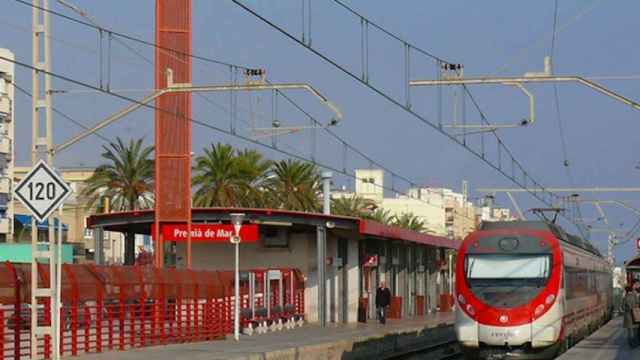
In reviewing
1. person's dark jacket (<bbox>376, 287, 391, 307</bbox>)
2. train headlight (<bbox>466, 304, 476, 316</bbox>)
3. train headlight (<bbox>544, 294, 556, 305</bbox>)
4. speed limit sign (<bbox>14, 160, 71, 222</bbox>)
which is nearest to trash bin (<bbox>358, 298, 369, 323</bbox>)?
person's dark jacket (<bbox>376, 287, 391, 307</bbox>)

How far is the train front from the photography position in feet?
87.7

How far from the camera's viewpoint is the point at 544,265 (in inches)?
1088

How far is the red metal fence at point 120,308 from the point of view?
79.6ft

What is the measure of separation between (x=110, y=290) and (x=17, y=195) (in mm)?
11161

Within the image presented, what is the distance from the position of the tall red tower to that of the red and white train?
44.1 feet

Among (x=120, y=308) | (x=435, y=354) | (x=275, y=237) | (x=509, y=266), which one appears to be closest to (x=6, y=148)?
(x=275, y=237)

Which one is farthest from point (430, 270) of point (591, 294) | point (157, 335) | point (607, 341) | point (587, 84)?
point (587, 84)

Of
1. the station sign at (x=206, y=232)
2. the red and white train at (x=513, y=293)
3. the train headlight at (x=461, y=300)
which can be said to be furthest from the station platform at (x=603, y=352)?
the station sign at (x=206, y=232)

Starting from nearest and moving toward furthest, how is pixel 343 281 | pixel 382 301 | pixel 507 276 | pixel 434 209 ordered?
1. pixel 507 276
2. pixel 382 301
3. pixel 343 281
4. pixel 434 209

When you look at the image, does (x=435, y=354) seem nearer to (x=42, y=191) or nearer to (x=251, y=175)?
(x=42, y=191)

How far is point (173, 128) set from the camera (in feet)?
132

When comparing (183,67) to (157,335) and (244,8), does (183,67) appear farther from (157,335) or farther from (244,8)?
(244,8)

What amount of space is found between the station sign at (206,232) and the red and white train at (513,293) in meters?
11.3

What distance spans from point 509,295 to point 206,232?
15.5 m
